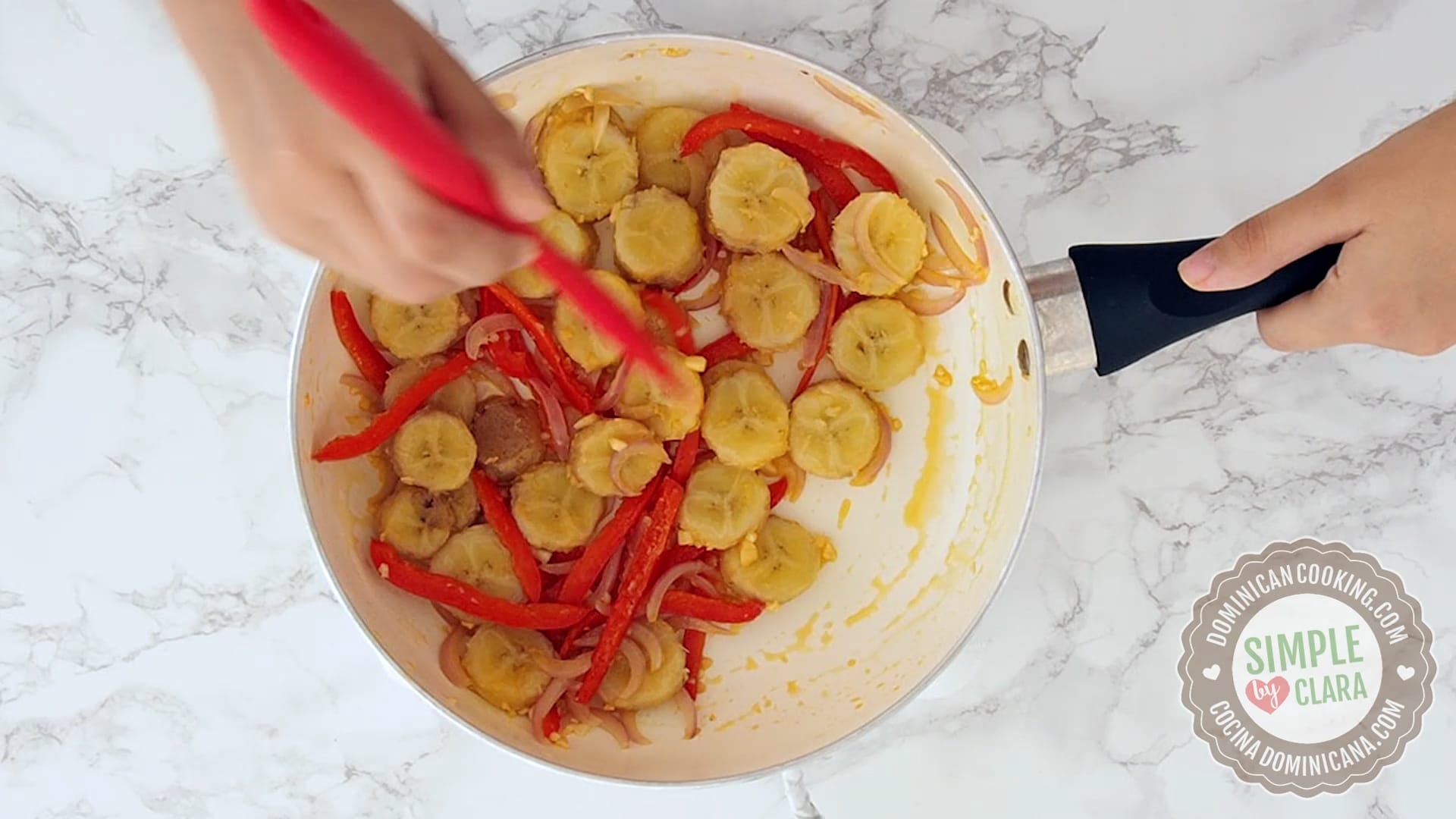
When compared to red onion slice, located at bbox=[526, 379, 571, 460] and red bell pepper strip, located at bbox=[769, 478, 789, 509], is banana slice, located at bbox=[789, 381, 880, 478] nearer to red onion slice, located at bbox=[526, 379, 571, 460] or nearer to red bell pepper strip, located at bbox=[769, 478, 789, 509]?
red bell pepper strip, located at bbox=[769, 478, 789, 509]

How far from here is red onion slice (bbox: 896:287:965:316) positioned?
137 centimetres

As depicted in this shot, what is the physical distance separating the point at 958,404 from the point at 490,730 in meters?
0.67

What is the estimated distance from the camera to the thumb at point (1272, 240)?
3.54 feet

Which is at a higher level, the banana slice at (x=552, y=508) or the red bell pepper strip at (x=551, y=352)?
the red bell pepper strip at (x=551, y=352)

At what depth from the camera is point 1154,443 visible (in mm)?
1436

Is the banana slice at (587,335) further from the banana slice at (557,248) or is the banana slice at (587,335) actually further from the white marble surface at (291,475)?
the white marble surface at (291,475)

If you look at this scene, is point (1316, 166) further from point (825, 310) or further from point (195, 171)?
point (195, 171)

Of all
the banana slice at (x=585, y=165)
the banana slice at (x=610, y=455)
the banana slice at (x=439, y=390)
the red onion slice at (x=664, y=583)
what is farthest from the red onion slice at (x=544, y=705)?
the banana slice at (x=585, y=165)

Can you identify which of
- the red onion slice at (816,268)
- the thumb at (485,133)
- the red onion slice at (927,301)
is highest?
the thumb at (485,133)

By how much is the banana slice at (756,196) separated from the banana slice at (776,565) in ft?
1.17

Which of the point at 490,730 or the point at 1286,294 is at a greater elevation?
the point at 1286,294

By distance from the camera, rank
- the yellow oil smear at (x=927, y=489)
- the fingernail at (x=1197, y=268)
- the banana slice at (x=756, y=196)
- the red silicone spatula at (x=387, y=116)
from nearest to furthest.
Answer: the red silicone spatula at (x=387, y=116)
the fingernail at (x=1197, y=268)
the banana slice at (x=756, y=196)
the yellow oil smear at (x=927, y=489)

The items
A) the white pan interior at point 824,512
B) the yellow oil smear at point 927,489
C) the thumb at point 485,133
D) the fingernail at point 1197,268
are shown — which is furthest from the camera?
the yellow oil smear at point 927,489

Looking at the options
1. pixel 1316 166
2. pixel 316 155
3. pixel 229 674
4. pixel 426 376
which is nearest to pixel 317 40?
pixel 316 155
